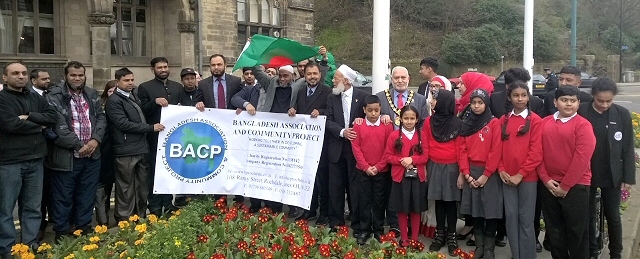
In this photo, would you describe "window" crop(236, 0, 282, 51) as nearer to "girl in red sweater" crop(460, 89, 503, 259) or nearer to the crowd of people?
the crowd of people

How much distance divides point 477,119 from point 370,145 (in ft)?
3.90

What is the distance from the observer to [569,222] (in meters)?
5.06

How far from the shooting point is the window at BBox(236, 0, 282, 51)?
21.9 metres

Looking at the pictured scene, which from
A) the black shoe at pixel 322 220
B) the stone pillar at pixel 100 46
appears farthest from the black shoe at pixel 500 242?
the stone pillar at pixel 100 46

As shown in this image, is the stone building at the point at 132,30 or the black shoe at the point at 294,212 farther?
the stone building at the point at 132,30

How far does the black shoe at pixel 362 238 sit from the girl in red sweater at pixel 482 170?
1160mm

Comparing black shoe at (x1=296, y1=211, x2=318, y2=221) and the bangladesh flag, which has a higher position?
the bangladesh flag

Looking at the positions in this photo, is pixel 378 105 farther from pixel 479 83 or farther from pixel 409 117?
pixel 479 83

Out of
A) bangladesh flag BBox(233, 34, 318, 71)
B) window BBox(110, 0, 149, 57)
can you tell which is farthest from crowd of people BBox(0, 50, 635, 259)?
window BBox(110, 0, 149, 57)

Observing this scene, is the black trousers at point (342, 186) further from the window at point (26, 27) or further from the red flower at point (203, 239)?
the window at point (26, 27)

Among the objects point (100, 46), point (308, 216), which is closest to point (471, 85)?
point (308, 216)

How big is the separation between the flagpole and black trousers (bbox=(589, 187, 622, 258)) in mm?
3061

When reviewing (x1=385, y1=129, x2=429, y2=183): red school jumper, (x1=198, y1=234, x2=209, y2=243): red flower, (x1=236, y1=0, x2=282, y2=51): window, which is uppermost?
(x1=236, y1=0, x2=282, y2=51): window

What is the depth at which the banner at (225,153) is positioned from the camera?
6.57m
